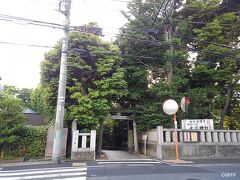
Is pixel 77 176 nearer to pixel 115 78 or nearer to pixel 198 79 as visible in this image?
pixel 115 78

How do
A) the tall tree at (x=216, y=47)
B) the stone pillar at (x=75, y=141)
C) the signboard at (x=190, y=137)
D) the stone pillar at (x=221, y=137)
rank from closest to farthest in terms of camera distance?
1. the stone pillar at (x=75, y=141)
2. the signboard at (x=190, y=137)
3. the stone pillar at (x=221, y=137)
4. the tall tree at (x=216, y=47)

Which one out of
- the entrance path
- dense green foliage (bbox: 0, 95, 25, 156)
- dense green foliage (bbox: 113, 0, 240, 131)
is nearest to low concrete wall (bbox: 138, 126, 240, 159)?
the entrance path

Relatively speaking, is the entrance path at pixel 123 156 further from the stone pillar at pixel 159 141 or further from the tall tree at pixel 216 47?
the tall tree at pixel 216 47

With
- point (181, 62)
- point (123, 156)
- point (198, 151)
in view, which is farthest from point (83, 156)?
point (181, 62)

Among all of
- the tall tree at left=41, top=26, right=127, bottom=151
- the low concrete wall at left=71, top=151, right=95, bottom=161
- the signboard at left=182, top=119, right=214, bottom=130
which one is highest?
the tall tree at left=41, top=26, right=127, bottom=151

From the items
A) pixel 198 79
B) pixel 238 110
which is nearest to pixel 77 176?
pixel 198 79

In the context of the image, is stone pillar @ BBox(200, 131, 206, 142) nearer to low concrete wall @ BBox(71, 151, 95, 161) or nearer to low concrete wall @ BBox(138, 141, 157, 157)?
low concrete wall @ BBox(138, 141, 157, 157)

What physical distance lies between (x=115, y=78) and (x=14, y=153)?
22.3 feet

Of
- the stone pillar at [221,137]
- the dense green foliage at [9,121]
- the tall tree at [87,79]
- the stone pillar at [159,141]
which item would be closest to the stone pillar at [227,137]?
the stone pillar at [221,137]

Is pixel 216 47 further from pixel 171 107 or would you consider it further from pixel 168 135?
pixel 168 135

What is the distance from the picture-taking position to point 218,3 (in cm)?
1452

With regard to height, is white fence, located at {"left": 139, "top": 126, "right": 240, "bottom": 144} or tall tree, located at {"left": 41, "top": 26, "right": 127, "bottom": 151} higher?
tall tree, located at {"left": 41, "top": 26, "right": 127, "bottom": 151}

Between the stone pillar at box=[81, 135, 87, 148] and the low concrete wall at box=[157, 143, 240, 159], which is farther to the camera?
the low concrete wall at box=[157, 143, 240, 159]

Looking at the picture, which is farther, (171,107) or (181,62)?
(181,62)
